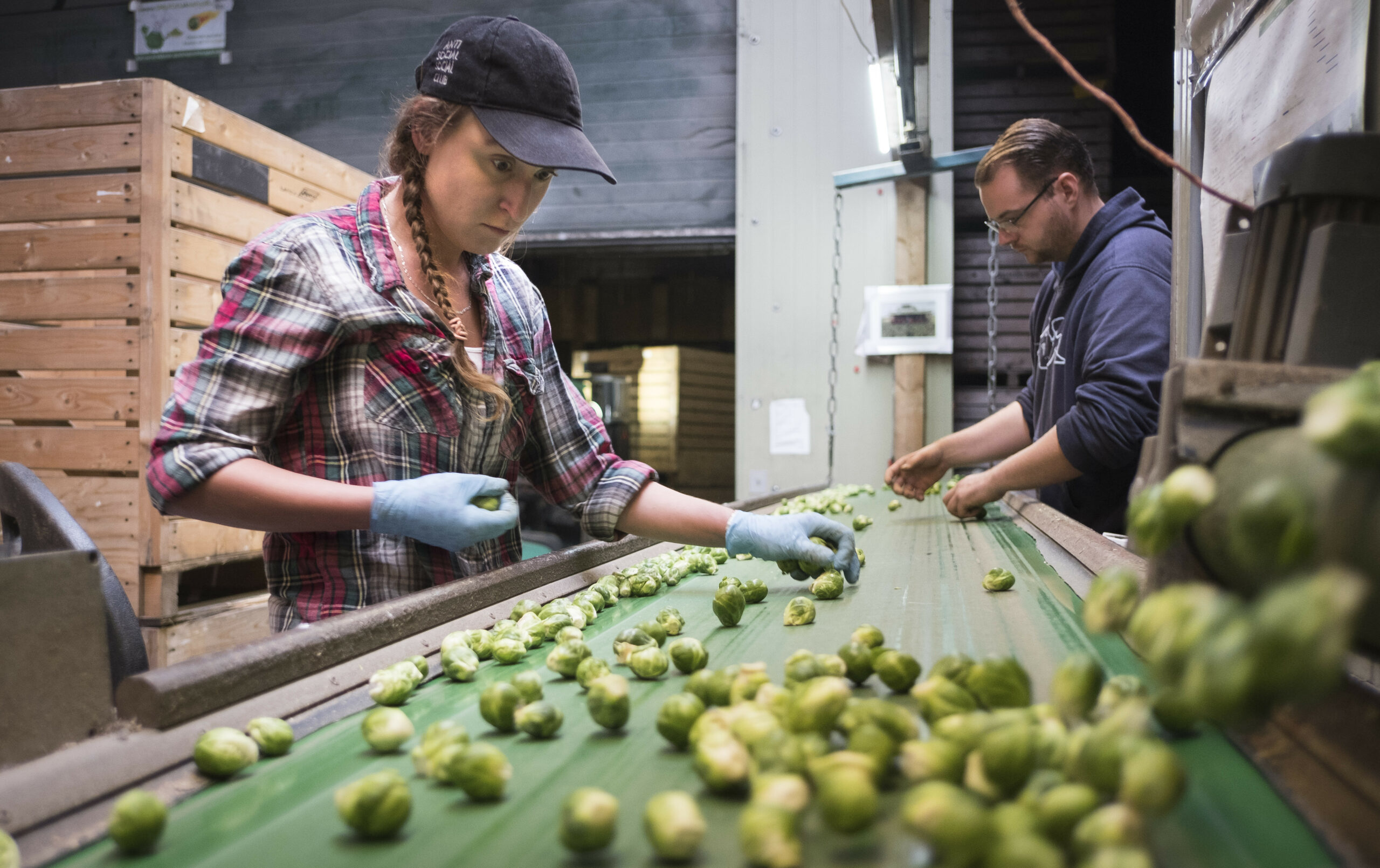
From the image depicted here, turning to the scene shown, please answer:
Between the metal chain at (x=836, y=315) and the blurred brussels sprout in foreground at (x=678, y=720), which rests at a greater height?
the metal chain at (x=836, y=315)

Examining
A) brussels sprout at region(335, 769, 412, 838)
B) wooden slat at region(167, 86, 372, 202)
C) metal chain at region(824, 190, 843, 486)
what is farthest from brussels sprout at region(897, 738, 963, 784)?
metal chain at region(824, 190, 843, 486)

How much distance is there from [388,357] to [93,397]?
2.92 metres

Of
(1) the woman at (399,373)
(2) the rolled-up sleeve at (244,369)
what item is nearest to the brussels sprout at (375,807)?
(1) the woman at (399,373)

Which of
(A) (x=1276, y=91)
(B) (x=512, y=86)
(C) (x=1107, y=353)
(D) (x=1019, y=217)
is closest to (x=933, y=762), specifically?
(B) (x=512, y=86)

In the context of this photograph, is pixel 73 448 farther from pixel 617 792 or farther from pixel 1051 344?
pixel 1051 344

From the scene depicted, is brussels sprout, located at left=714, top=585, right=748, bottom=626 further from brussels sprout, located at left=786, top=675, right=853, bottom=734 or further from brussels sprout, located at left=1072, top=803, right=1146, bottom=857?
brussels sprout, located at left=1072, top=803, right=1146, bottom=857

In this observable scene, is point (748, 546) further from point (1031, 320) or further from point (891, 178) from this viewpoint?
point (891, 178)

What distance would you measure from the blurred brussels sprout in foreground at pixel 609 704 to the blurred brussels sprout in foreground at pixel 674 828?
0.30 meters

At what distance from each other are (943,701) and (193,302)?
13.8ft

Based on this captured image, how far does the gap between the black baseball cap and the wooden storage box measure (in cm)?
268

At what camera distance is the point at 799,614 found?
1.73 m

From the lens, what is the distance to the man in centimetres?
294

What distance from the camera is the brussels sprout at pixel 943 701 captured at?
1.05m

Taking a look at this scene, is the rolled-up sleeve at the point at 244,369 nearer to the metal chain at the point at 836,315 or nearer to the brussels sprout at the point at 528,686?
the brussels sprout at the point at 528,686
